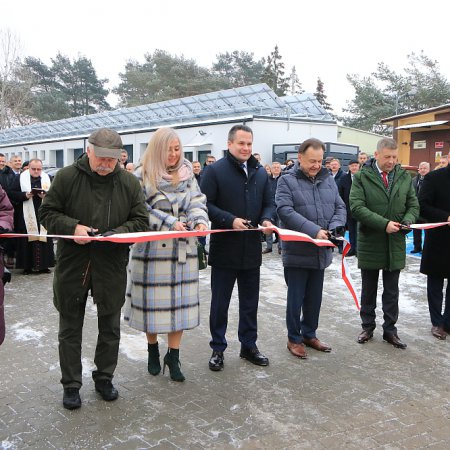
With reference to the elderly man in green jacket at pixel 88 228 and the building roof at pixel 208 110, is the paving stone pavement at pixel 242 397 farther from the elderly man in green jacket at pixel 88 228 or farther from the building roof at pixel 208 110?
the building roof at pixel 208 110

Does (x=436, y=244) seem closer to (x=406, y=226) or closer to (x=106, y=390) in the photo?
(x=406, y=226)

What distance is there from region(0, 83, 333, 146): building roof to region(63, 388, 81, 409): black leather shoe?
834 inches

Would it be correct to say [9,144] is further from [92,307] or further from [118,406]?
[118,406]

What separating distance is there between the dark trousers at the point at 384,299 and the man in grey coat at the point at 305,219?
2.29ft

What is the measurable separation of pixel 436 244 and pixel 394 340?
1.17m

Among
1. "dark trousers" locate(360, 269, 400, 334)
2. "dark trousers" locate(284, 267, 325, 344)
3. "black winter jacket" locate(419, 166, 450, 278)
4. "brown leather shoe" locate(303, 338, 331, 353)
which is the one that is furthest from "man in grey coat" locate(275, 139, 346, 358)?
"black winter jacket" locate(419, 166, 450, 278)

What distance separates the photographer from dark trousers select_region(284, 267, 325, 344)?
190 inches

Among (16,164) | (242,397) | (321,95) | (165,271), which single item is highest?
(321,95)

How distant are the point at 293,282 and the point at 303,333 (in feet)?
2.17

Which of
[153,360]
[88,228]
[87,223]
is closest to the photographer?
[88,228]

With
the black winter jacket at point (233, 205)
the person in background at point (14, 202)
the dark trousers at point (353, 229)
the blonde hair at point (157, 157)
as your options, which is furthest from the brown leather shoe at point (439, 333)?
the person in background at point (14, 202)

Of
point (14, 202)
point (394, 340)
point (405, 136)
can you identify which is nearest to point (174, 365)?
point (394, 340)

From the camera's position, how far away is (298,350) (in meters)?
4.86

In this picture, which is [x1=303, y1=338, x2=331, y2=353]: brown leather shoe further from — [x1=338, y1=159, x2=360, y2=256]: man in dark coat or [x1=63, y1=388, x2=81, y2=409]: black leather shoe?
[x1=338, y1=159, x2=360, y2=256]: man in dark coat
